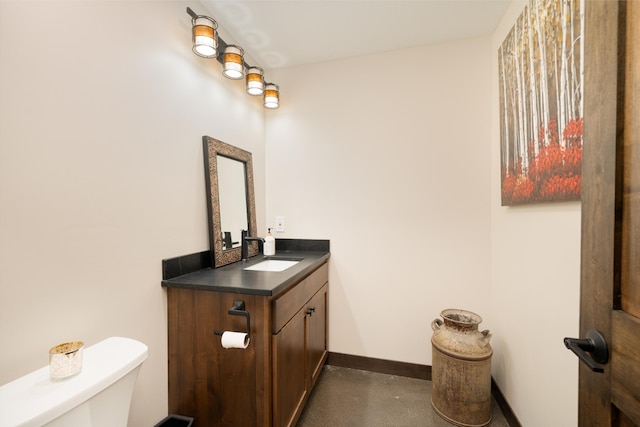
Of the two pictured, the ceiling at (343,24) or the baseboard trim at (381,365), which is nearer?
the ceiling at (343,24)

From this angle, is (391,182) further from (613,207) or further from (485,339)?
(613,207)

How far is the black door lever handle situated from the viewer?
0.57 m

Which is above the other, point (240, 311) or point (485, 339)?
point (240, 311)

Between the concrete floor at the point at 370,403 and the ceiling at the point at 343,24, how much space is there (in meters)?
2.57

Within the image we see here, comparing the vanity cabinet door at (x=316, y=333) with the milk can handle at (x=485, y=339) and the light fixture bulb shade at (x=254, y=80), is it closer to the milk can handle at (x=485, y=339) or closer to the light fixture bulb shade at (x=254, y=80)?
the milk can handle at (x=485, y=339)

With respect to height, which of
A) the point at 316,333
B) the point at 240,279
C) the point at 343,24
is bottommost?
the point at 316,333

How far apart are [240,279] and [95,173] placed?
756mm

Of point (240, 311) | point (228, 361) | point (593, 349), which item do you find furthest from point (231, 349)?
point (593, 349)

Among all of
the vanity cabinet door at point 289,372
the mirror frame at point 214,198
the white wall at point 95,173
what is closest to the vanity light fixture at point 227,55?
the white wall at point 95,173

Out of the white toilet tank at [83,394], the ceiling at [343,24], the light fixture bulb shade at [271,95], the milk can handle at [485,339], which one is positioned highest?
the ceiling at [343,24]

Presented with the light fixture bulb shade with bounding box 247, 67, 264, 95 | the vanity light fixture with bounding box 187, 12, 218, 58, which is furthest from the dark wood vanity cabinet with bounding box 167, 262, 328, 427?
the light fixture bulb shade with bounding box 247, 67, 264, 95

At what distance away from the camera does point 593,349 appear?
588 mm

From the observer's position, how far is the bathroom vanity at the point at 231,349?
3.90ft

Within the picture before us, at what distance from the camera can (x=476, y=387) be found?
5.06 feet
